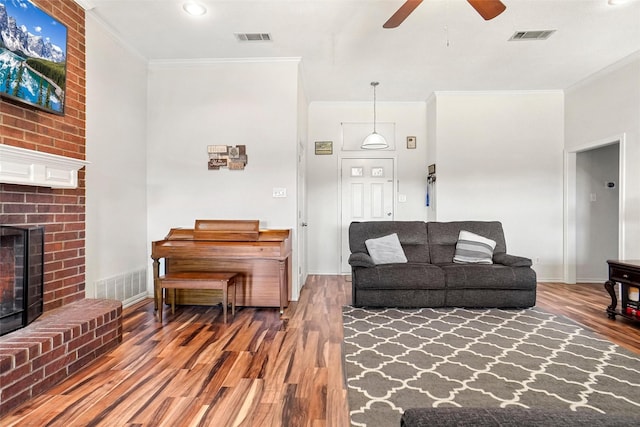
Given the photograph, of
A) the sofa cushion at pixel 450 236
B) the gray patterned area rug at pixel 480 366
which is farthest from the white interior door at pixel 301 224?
the sofa cushion at pixel 450 236

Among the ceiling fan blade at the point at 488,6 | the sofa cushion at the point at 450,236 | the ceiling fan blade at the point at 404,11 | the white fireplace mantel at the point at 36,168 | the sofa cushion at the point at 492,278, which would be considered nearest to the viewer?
the white fireplace mantel at the point at 36,168

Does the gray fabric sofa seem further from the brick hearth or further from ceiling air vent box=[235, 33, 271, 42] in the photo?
ceiling air vent box=[235, 33, 271, 42]

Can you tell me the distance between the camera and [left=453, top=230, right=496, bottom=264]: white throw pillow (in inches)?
152

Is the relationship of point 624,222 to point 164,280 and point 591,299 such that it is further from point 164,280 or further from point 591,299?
point 164,280

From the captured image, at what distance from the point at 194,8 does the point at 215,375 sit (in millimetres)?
2862

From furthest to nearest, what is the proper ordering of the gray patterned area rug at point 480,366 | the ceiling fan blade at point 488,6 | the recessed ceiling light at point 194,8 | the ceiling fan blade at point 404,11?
the recessed ceiling light at point 194,8 < the ceiling fan blade at point 404,11 < the ceiling fan blade at point 488,6 < the gray patterned area rug at point 480,366

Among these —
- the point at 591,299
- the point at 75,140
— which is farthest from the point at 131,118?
the point at 591,299

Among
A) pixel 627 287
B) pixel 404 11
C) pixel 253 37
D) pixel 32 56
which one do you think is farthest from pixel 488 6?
pixel 32 56

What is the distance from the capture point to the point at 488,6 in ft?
7.19

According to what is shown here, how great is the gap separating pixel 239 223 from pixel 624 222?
4.30 m

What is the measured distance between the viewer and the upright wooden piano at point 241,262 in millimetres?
3309

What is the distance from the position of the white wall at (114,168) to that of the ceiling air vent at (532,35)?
155 inches

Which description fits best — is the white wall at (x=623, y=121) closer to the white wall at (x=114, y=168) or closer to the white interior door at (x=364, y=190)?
the white interior door at (x=364, y=190)

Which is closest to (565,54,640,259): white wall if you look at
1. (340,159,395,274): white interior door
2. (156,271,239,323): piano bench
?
(340,159,395,274): white interior door
